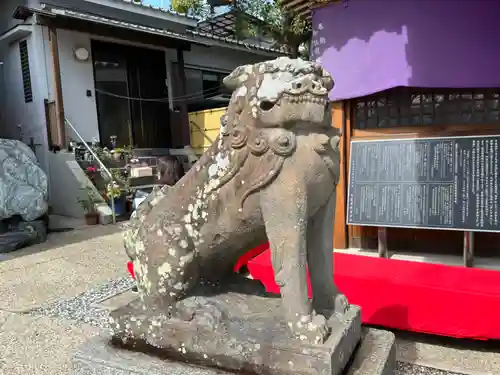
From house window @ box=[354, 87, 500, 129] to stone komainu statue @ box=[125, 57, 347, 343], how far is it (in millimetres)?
3307

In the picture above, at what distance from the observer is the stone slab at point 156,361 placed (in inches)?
71.7

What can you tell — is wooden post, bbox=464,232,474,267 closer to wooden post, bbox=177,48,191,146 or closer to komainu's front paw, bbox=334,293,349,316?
komainu's front paw, bbox=334,293,349,316

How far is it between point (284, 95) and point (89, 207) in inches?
296

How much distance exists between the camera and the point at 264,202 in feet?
5.63

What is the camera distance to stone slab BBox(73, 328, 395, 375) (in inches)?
71.7

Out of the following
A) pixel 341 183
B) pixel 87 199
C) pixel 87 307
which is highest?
pixel 341 183

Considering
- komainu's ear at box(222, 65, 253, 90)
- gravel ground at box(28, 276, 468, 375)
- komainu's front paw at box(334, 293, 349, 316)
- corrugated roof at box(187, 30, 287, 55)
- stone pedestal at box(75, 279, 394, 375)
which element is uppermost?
corrugated roof at box(187, 30, 287, 55)

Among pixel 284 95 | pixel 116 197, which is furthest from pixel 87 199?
pixel 284 95

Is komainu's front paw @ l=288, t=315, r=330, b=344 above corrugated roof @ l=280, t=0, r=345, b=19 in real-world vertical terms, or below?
below

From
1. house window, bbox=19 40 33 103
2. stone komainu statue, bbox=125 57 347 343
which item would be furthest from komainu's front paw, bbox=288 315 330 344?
house window, bbox=19 40 33 103

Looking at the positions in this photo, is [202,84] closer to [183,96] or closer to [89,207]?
[183,96]

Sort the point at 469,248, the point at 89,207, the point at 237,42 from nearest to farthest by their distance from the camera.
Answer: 1. the point at 469,248
2. the point at 89,207
3. the point at 237,42

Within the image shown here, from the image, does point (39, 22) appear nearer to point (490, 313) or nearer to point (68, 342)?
point (68, 342)

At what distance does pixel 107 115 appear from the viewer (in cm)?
1067
